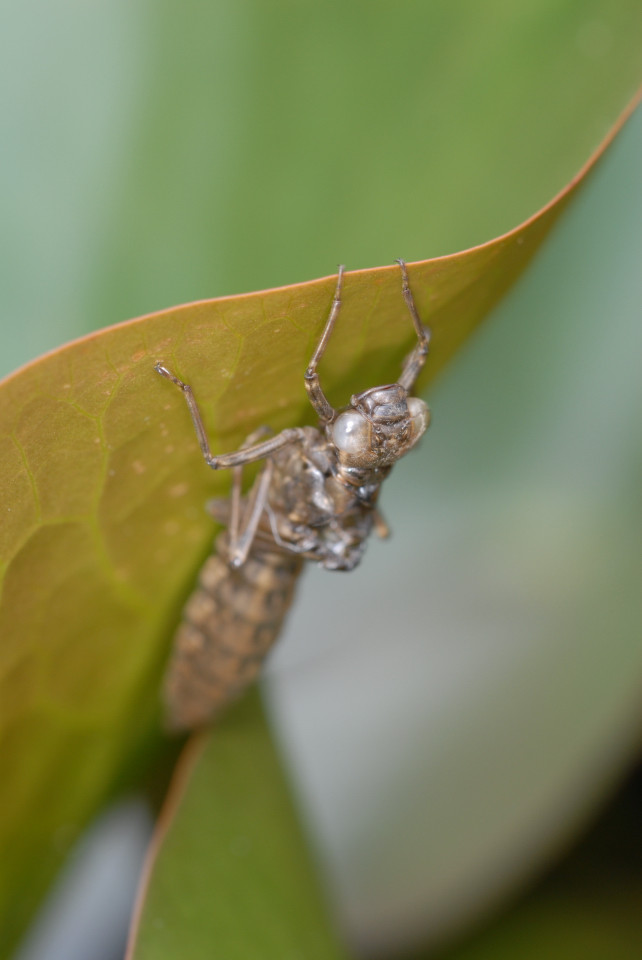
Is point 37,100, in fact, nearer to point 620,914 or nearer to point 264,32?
point 264,32

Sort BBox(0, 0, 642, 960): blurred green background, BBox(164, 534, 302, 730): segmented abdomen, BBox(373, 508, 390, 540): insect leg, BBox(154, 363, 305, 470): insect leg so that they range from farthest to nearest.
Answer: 1. BBox(373, 508, 390, 540): insect leg
2. BBox(164, 534, 302, 730): segmented abdomen
3. BBox(0, 0, 642, 960): blurred green background
4. BBox(154, 363, 305, 470): insect leg

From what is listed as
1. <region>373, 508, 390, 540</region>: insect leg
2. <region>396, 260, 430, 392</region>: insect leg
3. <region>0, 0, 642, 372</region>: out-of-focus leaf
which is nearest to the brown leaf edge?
<region>373, 508, 390, 540</region>: insect leg

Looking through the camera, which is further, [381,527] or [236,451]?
[381,527]

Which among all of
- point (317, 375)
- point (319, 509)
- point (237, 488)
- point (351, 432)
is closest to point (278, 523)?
point (319, 509)

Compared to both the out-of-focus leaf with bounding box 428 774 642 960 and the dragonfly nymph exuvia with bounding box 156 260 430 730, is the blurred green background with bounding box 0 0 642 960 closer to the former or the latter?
the out-of-focus leaf with bounding box 428 774 642 960

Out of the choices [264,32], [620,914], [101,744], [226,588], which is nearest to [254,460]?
[226,588]

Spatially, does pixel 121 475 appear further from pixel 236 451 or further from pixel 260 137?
pixel 260 137

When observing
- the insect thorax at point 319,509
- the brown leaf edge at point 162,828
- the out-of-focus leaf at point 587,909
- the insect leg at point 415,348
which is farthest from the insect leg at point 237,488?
the out-of-focus leaf at point 587,909
